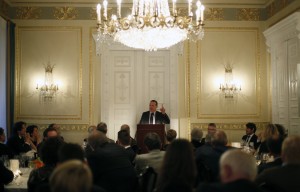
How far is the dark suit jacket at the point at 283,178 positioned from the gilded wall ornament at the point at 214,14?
7.60m

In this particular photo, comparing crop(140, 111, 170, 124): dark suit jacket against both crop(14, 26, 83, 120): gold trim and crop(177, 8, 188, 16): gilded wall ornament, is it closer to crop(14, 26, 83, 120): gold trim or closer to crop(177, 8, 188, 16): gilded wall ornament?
crop(14, 26, 83, 120): gold trim

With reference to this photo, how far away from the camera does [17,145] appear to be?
292 inches

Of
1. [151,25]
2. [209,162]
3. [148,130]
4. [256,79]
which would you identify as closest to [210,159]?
[209,162]

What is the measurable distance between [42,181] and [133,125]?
6.99 metres

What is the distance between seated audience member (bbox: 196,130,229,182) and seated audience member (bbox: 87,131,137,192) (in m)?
0.71

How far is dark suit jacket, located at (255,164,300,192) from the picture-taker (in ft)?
10.7

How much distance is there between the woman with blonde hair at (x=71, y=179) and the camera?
7.54 ft

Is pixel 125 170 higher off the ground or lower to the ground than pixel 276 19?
lower

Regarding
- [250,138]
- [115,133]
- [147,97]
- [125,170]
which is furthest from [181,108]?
[125,170]

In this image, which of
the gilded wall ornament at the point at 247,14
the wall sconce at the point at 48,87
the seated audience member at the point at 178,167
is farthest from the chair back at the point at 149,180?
the gilded wall ornament at the point at 247,14

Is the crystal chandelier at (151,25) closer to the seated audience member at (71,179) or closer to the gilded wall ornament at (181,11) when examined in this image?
the gilded wall ornament at (181,11)

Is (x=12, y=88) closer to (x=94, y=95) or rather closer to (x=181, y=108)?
(x=94, y=95)

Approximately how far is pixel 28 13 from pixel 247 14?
5.26 m

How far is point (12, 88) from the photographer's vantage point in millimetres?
10211
